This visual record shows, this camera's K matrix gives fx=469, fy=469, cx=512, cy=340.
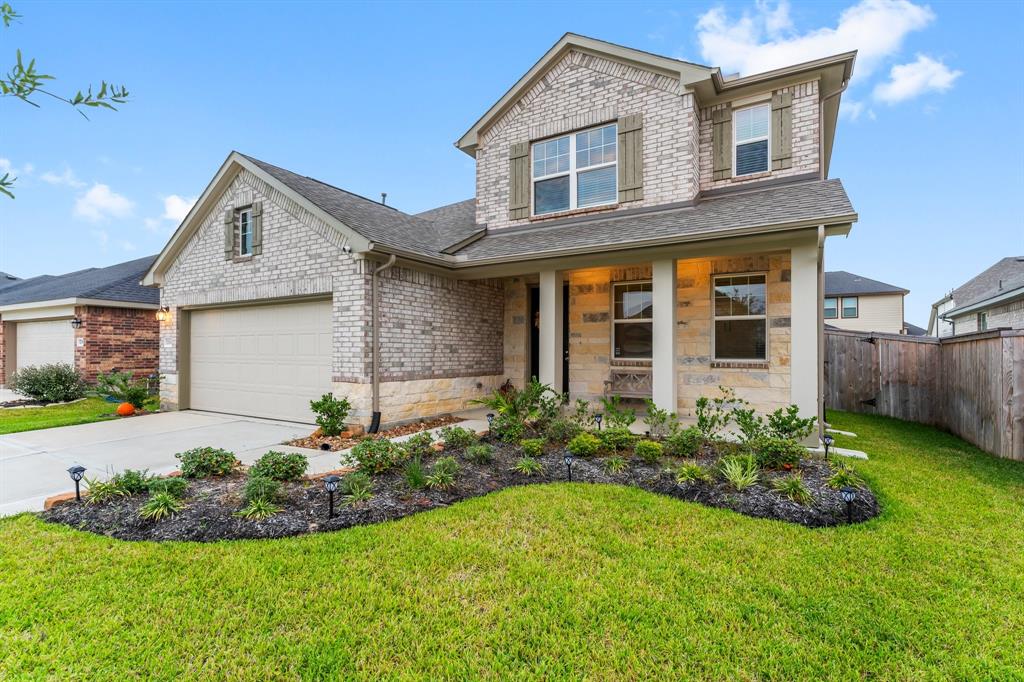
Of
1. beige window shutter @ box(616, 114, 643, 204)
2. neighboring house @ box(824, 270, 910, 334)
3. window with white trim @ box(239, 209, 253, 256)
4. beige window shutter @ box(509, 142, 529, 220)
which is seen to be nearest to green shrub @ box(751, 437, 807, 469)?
beige window shutter @ box(616, 114, 643, 204)

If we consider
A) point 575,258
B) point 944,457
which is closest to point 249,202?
point 575,258

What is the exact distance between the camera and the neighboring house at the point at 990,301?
13125 millimetres

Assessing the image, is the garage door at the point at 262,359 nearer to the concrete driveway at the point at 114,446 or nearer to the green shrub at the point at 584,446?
the concrete driveway at the point at 114,446

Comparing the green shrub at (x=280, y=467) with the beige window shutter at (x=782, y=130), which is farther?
the beige window shutter at (x=782, y=130)

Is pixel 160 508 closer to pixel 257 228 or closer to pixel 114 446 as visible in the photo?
pixel 114 446

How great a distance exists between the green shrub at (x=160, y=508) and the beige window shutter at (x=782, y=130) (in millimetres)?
9997

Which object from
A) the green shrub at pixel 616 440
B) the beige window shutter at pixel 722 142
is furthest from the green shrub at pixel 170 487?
the beige window shutter at pixel 722 142

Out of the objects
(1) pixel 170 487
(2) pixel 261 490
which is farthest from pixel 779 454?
(1) pixel 170 487

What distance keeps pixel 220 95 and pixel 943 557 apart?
19.7 metres

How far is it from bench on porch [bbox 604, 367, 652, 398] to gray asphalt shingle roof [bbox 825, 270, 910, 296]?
78.6 feet

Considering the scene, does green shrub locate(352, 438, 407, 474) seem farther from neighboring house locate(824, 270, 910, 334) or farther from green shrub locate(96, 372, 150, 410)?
neighboring house locate(824, 270, 910, 334)

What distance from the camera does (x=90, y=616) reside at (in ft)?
8.80

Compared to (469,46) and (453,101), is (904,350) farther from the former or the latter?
(453,101)

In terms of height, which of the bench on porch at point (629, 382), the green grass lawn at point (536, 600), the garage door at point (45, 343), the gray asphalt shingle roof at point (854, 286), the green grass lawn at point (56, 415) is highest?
the gray asphalt shingle roof at point (854, 286)
